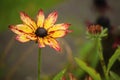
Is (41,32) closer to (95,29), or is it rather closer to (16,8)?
(95,29)

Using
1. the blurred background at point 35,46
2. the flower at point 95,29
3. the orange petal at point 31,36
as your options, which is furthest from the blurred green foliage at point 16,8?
the orange petal at point 31,36

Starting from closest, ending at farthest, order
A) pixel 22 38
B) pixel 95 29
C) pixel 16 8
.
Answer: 1. pixel 22 38
2. pixel 95 29
3. pixel 16 8

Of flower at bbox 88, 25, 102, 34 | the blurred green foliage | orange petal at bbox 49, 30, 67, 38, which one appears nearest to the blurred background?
the blurred green foliage

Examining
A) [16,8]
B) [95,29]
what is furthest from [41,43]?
[16,8]

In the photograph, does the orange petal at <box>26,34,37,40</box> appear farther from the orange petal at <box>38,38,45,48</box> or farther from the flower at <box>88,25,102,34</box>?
the flower at <box>88,25,102,34</box>

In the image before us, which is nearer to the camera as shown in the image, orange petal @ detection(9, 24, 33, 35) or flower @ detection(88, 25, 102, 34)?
orange petal @ detection(9, 24, 33, 35)

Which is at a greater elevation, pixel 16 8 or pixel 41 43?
pixel 16 8

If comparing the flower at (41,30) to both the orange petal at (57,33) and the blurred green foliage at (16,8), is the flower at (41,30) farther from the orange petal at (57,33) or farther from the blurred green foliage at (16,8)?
the blurred green foliage at (16,8)

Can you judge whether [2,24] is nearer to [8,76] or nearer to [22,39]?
[8,76]
